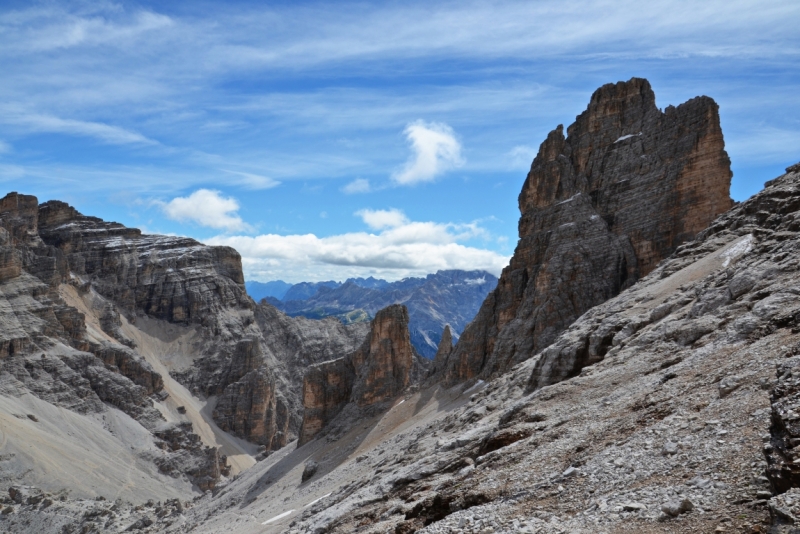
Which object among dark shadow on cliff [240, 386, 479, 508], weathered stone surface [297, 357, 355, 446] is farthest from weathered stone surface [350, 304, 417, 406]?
dark shadow on cliff [240, 386, 479, 508]

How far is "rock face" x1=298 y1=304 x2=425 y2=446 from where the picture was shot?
275ft

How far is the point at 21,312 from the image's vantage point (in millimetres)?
129375

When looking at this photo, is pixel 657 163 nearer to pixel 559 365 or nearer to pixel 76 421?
pixel 559 365

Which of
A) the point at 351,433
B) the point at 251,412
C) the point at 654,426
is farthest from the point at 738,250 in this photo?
the point at 251,412

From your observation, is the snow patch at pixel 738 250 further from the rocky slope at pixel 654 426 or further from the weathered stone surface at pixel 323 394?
the weathered stone surface at pixel 323 394

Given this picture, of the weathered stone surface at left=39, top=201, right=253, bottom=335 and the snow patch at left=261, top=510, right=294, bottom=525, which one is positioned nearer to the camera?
the snow patch at left=261, top=510, right=294, bottom=525

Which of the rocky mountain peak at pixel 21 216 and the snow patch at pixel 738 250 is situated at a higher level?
the rocky mountain peak at pixel 21 216

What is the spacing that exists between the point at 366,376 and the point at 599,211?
3671cm

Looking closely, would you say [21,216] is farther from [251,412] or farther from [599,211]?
[599,211]

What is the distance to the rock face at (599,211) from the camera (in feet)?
187

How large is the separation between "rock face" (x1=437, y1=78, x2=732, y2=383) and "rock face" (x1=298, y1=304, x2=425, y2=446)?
49.8 feet

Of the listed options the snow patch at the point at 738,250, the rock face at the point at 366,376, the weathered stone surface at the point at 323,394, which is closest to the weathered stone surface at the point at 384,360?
the rock face at the point at 366,376

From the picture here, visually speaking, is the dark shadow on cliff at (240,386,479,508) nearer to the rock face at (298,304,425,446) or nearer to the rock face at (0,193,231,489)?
the rock face at (298,304,425,446)

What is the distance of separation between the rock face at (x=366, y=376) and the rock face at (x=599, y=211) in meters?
15.2
